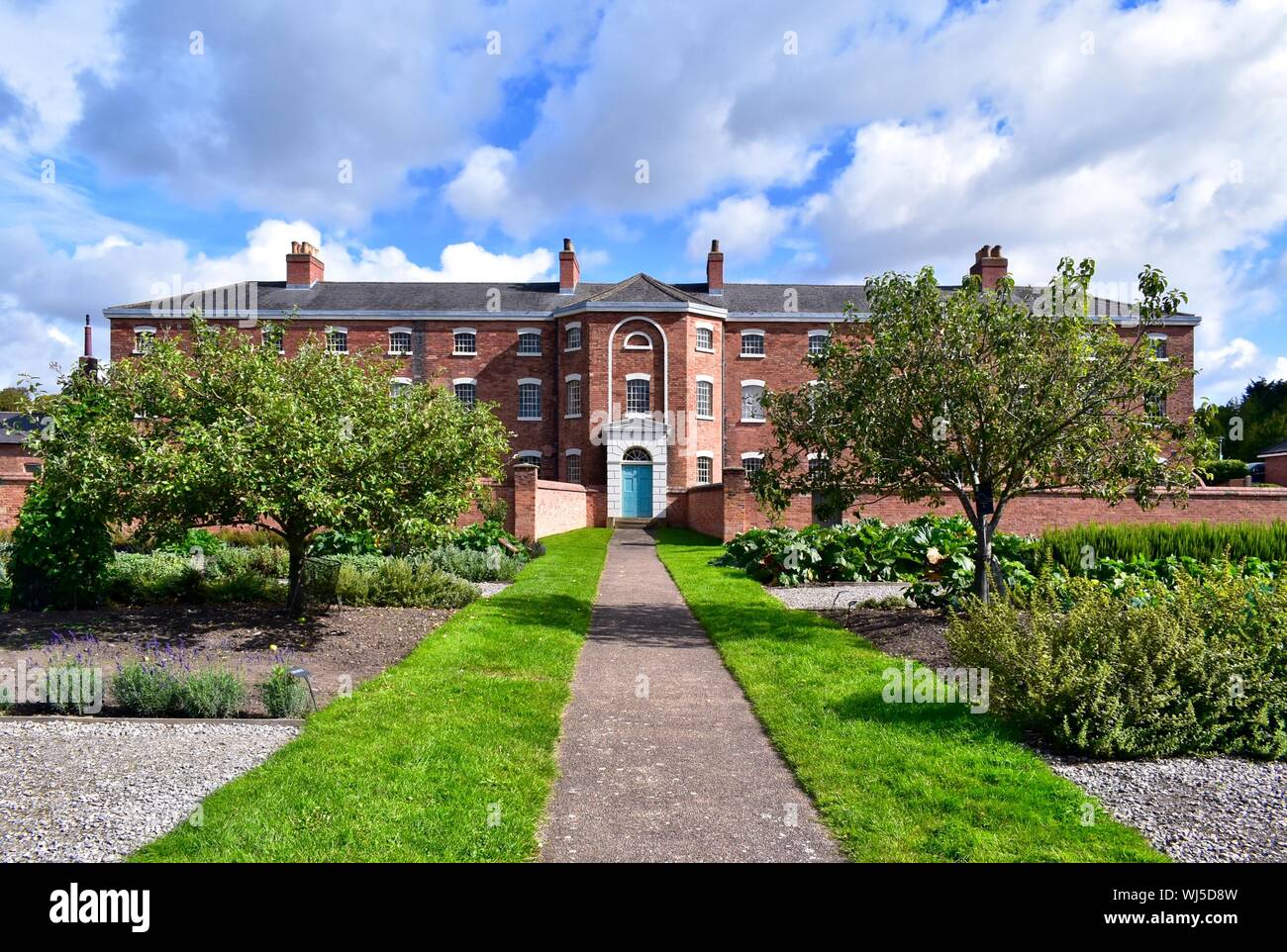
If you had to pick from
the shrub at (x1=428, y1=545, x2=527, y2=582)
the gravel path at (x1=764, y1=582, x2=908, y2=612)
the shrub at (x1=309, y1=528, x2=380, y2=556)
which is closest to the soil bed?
the shrub at (x1=428, y1=545, x2=527, y2=582)

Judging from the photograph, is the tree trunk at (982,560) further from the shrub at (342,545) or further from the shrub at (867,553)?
the shrub at (342,545)

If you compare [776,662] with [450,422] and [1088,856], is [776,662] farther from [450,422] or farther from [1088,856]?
[450,422]

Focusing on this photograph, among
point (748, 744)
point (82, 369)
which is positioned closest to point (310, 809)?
point (748, 744)

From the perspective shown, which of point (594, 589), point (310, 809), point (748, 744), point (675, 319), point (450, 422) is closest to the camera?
point (310, 809)

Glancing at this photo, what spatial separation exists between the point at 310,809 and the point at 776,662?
569cm

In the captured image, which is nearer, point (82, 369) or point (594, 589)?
point (82, 369)

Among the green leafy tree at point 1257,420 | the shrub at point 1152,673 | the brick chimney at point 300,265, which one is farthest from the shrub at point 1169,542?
the green leafy tree at point 1257,420

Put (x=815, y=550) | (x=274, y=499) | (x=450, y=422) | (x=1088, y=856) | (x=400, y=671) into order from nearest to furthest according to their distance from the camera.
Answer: (x=1088, y=856), (x=400, y=671), (x=274, y=499), (x=450, y=422), (x=815, y=550)

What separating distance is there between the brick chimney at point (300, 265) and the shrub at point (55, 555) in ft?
105

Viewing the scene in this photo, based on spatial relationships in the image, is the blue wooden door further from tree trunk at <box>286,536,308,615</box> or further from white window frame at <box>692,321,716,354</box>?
tree trunk at <box>286,536,308,615</box>

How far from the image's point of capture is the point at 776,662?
30.8ft

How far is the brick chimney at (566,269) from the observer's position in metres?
42.4

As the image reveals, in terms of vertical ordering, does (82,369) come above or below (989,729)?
above

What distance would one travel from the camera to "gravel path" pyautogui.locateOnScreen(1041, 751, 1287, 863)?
468cm
